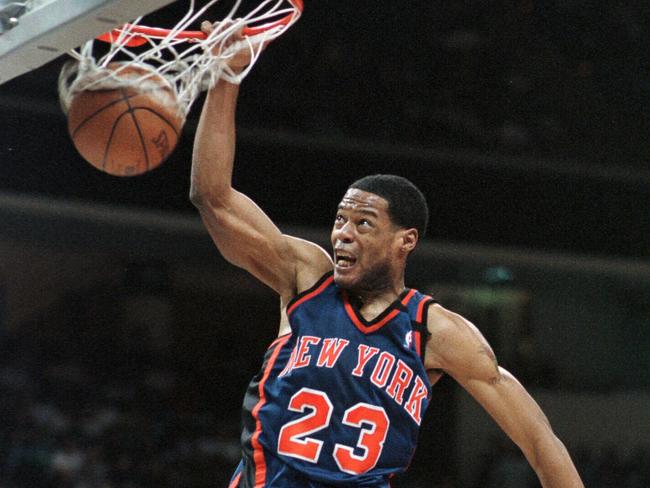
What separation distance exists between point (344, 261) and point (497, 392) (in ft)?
1.97

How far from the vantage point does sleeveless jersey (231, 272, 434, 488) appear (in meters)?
2.78

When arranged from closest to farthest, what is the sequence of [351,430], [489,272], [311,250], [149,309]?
[351,430] < [311,250] < [149,309] < [489,272]

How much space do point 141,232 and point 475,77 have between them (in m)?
3.05

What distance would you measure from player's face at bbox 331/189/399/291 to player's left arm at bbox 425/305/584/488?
207mm

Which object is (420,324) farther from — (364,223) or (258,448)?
(258,448)

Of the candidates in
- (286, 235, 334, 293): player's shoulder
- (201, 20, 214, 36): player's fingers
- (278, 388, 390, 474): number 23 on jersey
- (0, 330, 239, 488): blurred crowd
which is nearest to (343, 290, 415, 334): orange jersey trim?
(286, 235, 334, 293): player's shoulder

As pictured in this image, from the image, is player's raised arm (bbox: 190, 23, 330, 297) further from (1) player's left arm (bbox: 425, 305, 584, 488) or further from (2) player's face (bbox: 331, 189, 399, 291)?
(1) player's left arm (bbox: 425, 305, 584, 488)

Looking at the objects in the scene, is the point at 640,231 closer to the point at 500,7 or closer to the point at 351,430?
the point at 500,7

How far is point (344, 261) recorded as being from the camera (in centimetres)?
294

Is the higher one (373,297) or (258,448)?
(373,297)

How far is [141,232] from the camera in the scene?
7895 mm

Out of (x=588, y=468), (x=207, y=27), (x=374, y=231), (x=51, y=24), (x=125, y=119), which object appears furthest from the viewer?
(x=588, y=468)

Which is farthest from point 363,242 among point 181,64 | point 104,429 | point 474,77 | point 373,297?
point 474,77

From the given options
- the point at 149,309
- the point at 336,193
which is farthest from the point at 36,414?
the point at 336,193
